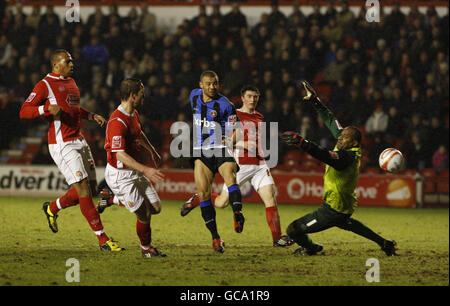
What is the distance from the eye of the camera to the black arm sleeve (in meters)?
7.35

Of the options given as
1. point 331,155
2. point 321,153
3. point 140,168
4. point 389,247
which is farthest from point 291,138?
point 389,247

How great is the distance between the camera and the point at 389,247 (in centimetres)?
876

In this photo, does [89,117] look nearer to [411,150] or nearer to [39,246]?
[39,246]

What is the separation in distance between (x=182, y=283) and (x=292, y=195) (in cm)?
934

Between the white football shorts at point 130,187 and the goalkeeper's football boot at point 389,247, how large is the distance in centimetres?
292

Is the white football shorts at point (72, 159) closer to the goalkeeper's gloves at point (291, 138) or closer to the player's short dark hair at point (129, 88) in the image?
the player's short dark hair at point (129, 88)

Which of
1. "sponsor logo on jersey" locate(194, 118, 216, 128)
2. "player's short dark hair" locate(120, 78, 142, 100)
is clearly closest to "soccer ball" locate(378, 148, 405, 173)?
"sponsor logo on jersey" locate(194, 118, 216, 128)

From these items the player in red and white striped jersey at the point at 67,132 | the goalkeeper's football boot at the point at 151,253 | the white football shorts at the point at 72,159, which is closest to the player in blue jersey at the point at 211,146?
the goalkeeper's football boot at the point at 151,253

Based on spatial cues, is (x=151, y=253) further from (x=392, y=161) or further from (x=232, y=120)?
(x=392, y=161)

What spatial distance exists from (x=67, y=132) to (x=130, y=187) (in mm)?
1266

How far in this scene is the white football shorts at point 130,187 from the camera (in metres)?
8.18

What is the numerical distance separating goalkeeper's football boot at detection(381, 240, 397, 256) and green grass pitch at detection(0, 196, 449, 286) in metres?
0.10

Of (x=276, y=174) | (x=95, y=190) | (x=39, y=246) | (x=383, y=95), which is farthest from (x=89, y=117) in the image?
(x=383, y=95)

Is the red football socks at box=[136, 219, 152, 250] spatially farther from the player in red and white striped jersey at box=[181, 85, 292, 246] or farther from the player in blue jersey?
the player in red and white striped jersey at box=[181, 85, 292, 246]
